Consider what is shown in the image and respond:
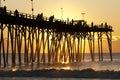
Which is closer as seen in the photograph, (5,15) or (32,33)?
(5,15)

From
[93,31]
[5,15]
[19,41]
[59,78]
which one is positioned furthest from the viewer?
[93,31]

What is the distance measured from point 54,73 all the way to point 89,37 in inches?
1523

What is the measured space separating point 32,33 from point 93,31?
19437mm

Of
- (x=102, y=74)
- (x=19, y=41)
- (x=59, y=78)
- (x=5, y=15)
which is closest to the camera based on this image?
(x=59, y=78)

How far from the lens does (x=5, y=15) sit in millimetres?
47750

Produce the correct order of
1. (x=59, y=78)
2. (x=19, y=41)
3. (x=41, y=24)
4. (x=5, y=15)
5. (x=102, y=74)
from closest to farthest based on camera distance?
(x=59, y=78) < (x=102, y=74) < (x=5, y=15) < (x=19, y=41) < (x=41, y=24)

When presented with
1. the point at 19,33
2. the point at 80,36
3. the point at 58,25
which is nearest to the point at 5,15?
the point at 19,33

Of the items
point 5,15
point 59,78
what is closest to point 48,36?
point 5,15

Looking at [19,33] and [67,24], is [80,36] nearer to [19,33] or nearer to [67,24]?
[67,24]

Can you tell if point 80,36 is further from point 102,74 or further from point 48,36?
point 102,74

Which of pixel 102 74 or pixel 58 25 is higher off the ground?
pixel 58 25

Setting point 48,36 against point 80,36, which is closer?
point 48,36

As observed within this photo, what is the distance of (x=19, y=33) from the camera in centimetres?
5531

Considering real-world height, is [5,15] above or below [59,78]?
above
